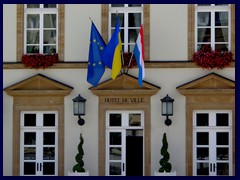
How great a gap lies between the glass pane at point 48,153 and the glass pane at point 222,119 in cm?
385

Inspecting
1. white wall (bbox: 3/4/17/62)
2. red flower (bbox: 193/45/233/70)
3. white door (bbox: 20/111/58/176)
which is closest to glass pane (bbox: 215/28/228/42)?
red flower (bbox: 193/45/233/70)

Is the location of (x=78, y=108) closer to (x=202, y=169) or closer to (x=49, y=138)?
(x=49, y=138)

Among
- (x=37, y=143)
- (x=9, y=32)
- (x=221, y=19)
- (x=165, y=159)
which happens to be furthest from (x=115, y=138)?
(x=221, y=19)

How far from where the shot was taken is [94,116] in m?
13.3

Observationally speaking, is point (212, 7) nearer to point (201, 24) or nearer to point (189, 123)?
point (201, 24)

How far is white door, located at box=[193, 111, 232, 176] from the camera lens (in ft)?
43.4

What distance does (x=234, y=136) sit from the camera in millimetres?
13148

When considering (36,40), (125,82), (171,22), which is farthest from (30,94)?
(171,22)

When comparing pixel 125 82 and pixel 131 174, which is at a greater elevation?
pixel 125 82

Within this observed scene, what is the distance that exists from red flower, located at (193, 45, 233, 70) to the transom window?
1.52m

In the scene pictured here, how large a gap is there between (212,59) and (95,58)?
2.63 metres

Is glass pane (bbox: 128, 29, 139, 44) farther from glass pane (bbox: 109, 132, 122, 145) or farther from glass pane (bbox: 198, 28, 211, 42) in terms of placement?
glass pane (bbox: 109, 132, 122, 145)

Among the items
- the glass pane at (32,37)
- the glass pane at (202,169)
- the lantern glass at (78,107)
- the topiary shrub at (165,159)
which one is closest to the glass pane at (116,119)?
the lantern glass at (78,107)

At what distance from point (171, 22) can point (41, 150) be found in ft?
13.9
